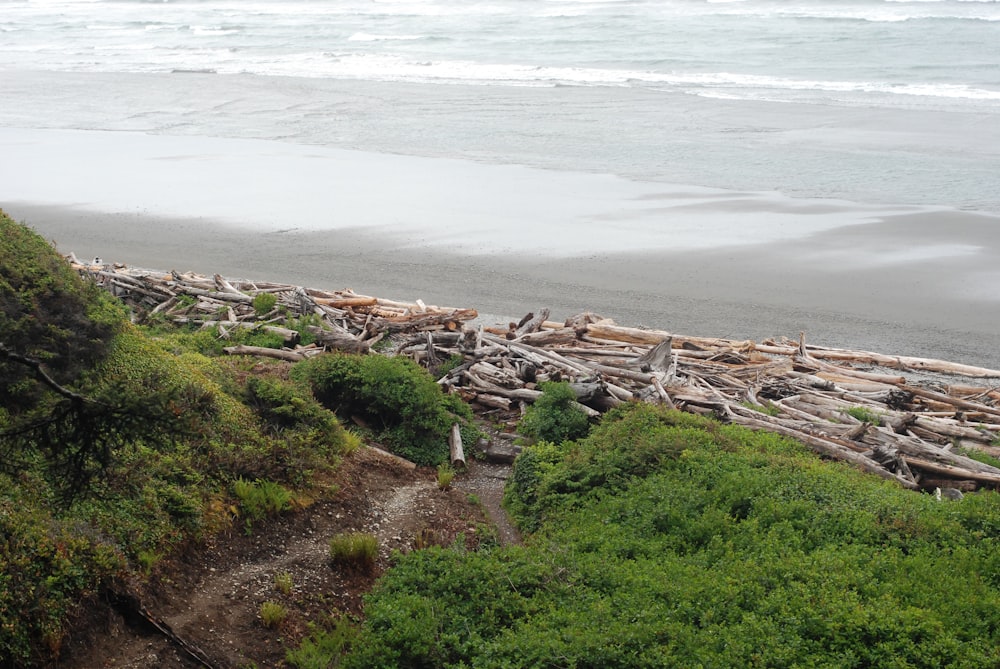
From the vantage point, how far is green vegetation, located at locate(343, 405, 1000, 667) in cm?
673

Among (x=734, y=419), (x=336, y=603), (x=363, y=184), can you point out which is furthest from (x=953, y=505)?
(x=363, y=184)

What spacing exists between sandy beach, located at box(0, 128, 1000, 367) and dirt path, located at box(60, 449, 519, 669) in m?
7.52

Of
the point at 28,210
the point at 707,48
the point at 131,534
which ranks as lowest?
the point at 131,534

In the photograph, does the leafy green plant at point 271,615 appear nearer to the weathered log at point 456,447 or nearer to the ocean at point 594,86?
the weathered log at point 456,447

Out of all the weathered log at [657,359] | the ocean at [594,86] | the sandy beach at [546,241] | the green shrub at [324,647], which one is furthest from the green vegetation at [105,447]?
the ocean at [594,86]

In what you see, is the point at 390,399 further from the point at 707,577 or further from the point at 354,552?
the point at 707,577

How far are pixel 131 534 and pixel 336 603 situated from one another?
1.94m

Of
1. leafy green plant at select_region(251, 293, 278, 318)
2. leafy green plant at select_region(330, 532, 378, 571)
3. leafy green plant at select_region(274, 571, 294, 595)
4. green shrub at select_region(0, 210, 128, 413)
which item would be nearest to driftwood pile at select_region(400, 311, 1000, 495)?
leafy green plant at select_region(251, 293, 278, 318)

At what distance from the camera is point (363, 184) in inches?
1048

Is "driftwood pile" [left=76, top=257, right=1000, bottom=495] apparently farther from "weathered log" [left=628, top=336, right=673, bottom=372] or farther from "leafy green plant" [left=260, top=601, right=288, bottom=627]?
"leafy green plant" [left=260, top=601, right=288, bottom=627]

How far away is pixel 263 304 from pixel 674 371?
7.17 metres

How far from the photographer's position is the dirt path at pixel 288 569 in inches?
284

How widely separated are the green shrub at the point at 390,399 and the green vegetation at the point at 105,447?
0.73m

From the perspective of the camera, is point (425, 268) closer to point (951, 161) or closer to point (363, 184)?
point (363, 184)
